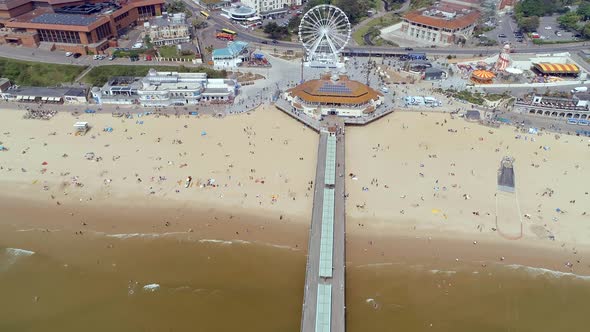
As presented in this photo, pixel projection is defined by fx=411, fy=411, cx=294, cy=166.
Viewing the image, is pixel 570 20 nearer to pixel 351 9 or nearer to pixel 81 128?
pixel 351 9

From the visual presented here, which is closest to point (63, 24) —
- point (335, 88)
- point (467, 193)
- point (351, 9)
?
point (335, 88)

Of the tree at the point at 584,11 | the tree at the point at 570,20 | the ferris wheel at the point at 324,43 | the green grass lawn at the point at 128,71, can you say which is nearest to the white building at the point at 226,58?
the green grass lawn at the point at 128,71

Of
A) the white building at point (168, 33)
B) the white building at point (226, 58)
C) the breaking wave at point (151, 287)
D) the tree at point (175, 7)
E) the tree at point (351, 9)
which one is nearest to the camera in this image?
the breaking wave at point (151, 287)

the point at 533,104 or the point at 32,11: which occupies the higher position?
the point at 32,11

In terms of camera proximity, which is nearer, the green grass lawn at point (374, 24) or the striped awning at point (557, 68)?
the striped awning at point (557, 68)

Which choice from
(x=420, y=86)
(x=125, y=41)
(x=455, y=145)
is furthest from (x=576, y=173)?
(x=125, y=41)

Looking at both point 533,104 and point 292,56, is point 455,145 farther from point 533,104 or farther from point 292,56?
point 292,56

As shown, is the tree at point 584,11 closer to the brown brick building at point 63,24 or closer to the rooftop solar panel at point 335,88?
the rooftop solar panel at point 335,88
